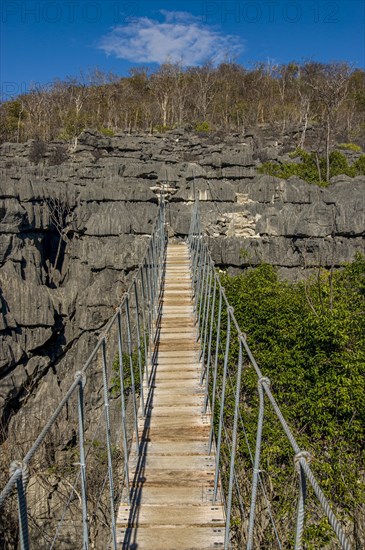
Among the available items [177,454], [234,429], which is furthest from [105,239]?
[234,429]

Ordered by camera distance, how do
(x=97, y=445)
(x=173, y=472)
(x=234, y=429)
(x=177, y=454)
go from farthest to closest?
(x=97, y=445), (x=177, y=454), (x=173, y=472), (x=234, y=429)

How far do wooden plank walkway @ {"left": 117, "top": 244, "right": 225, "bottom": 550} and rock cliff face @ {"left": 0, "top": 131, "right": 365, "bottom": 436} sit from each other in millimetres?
10796

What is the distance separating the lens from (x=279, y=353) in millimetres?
8742

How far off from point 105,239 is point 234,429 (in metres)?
15.4

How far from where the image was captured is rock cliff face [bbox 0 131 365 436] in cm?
1593

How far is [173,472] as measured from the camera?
11.8 feet

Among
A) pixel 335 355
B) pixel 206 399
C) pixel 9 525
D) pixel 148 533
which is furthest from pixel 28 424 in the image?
pixel 148 533

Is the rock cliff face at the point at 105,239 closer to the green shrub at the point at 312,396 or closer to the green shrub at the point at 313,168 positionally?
the green shrub at the point at 313,168

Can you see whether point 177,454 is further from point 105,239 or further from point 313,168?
point 313,168

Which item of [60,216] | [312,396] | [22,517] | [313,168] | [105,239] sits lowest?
[312,396]

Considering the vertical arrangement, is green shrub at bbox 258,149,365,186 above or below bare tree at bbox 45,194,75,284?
above

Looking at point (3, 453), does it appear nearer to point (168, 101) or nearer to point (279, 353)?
point (279, 353)

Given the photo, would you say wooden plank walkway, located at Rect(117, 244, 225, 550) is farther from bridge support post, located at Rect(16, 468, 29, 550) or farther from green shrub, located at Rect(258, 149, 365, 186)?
green shrub, located at Rect(258, 149, 365, 186)

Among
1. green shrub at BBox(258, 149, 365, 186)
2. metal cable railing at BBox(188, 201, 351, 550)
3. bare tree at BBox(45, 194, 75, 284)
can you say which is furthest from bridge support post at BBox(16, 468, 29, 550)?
green shrub at BBox(258, 149, 365, 186)
